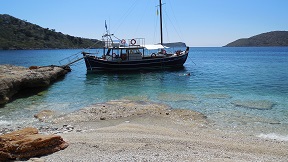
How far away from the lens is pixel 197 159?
27.6ft

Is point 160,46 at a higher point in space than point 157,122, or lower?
higher

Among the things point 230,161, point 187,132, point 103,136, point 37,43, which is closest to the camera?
point 230,161

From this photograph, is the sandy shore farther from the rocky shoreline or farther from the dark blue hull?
the dark blue hull

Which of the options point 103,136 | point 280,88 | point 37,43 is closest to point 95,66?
point 280,88

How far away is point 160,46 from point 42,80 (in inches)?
941

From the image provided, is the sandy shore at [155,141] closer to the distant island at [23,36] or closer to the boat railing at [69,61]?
the boat railing at [69,61]

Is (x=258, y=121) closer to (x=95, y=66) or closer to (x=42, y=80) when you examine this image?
(x=42, y=80)

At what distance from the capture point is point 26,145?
346 inches

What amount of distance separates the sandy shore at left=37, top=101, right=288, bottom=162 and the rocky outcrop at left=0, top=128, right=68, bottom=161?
36 cm

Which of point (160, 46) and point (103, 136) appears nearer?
point (103, 136)

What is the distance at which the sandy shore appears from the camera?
8.74 m

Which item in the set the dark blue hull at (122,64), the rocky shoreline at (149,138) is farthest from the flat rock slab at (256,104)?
the dark blue hull at (122,64)

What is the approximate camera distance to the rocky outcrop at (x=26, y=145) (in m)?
8.53

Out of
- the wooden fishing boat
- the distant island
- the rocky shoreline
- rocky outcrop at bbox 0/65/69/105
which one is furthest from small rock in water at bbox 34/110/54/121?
the distant island
